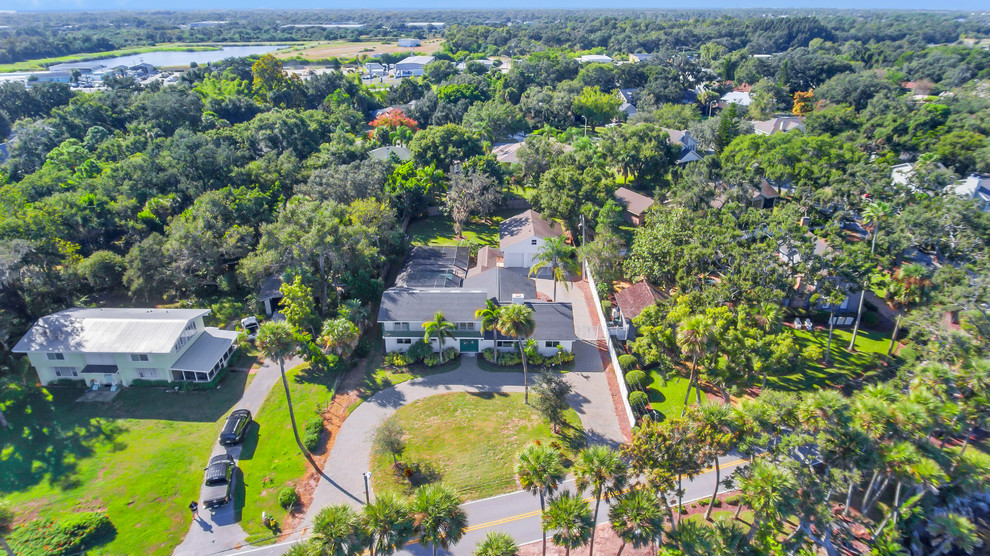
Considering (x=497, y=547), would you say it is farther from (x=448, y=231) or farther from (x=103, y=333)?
(x=448, y=231)

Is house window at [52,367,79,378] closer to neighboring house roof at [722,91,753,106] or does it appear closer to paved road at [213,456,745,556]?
paved road at [213,456,745,556]

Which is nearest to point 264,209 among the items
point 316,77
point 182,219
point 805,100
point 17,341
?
point 182,219

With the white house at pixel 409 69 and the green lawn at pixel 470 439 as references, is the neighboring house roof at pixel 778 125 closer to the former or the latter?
the green lawn at pixel 470 439

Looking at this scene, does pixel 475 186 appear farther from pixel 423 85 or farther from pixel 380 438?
pixel 423 85

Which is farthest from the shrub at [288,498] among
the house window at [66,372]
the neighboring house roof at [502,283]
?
the neighboring house roof at [502,283]

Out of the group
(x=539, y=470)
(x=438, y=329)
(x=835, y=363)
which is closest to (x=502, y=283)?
(x=438, y=329)
